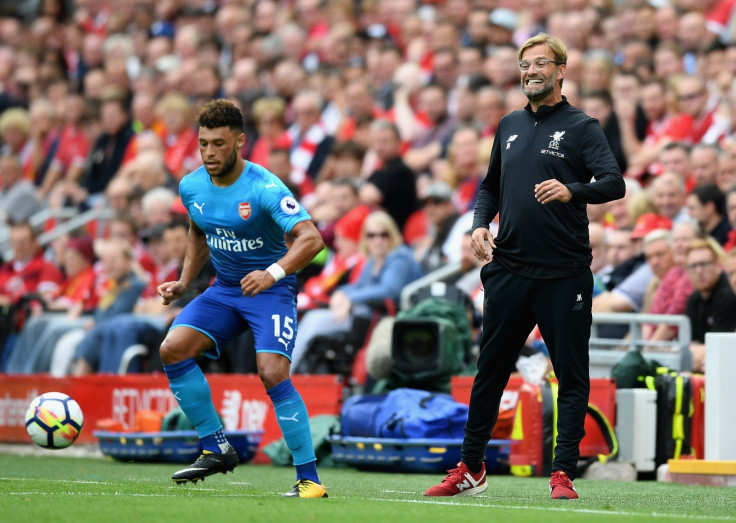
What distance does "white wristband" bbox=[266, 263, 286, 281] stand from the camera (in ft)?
24.7

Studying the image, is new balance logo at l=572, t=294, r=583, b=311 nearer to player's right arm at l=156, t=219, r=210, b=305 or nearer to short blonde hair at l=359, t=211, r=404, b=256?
player's right arm at l=156, t=219, r=210, b=305

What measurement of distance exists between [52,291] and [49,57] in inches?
367

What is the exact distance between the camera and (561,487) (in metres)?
7.54

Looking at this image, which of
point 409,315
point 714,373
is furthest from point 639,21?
point 714,373

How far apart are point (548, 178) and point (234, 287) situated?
204 cm

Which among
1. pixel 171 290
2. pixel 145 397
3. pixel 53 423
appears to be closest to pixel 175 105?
pixel 145 397

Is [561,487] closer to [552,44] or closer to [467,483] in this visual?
[467,483]

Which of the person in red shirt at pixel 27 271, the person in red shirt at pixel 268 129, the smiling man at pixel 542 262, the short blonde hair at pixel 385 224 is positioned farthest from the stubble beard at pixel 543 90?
the person in red shirt at pixel 27 271

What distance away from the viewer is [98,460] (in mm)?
12344

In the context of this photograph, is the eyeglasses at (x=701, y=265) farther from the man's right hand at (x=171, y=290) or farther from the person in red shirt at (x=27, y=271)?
the person in red shirt at (x=27, y=271)

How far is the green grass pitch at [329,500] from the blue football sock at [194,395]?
0.38m

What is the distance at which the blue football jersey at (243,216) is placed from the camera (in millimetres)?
7855

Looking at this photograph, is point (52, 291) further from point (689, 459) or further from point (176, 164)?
point (689, 459)

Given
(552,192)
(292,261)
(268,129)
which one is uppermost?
(268,129)
